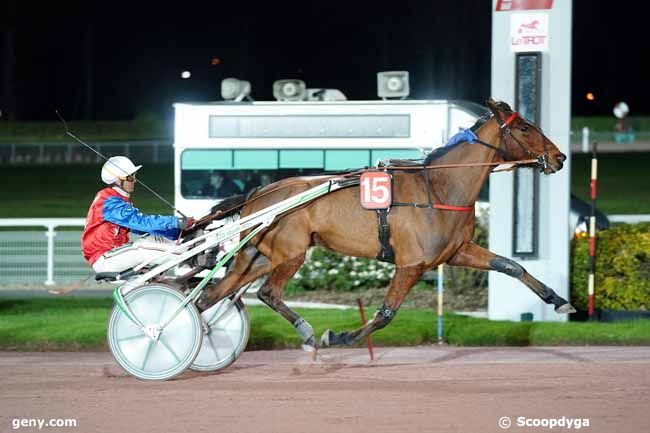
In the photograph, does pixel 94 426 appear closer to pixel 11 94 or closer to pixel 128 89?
pixel 11 94

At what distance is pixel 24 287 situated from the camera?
47.5 ft

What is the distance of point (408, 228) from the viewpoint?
802 cm

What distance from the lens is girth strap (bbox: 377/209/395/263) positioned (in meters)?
8.03

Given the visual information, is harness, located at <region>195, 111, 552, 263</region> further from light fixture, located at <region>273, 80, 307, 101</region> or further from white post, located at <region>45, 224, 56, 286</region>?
light fixture, located at <region>273, 80, 307, 101</region>

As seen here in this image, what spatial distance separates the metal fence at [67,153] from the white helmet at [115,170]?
27673 mm

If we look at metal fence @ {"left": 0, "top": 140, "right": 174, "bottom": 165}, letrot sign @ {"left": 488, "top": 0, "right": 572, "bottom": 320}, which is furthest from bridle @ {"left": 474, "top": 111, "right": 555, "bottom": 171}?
metal fence @ {"left": 0, "top": 140, "right": 174, "bottom": 165}

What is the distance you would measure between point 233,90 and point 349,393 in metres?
7.65

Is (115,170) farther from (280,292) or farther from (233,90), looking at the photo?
(233,90)

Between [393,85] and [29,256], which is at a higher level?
[393,85]

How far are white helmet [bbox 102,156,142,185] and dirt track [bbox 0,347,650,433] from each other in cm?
134

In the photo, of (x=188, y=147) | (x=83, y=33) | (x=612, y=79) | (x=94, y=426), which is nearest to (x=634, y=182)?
(x=188, y=147)

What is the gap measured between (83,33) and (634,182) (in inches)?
1146
